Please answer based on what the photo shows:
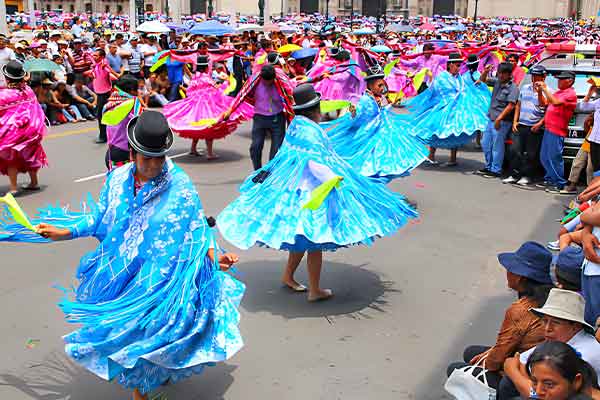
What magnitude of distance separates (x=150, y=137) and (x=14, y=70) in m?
6.11

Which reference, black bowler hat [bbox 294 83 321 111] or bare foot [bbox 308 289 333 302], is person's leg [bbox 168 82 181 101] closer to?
black bowler hat [bbox 294 83 321 111]

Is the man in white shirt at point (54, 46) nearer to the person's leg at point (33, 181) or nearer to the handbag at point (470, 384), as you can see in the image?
the person's leg at point (33, 181)

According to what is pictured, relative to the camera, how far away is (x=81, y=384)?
16.3 feet

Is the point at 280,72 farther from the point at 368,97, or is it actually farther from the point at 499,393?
the point at 499,393

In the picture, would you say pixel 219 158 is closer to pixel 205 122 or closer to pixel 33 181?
pixel 205 122

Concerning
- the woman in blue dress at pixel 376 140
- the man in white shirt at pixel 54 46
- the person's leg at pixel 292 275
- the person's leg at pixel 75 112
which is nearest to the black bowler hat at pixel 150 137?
the person's leg at pixel 292 275

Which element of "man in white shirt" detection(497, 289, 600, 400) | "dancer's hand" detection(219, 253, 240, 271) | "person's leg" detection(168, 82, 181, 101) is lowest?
"person's leg" detection(168, 82, 181, 101)

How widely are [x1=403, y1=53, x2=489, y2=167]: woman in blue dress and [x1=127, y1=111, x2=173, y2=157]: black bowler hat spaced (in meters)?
7.72

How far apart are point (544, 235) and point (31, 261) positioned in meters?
5.77

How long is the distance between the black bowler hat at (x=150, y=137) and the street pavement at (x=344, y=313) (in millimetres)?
1649

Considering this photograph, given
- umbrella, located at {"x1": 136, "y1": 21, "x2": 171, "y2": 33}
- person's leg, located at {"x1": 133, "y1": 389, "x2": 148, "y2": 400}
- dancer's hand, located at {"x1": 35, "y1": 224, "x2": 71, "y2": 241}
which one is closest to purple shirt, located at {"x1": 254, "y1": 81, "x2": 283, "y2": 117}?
Answer: dancer's hand, located at {"x1": 35, "y1": 224, "x2": 71, "y2": 241}

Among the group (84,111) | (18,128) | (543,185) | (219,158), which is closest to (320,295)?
(18,128)

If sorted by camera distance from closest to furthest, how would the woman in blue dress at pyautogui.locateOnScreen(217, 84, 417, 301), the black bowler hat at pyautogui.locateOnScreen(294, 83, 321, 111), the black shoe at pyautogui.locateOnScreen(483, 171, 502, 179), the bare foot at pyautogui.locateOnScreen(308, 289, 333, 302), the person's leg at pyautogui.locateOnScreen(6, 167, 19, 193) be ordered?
the woman in blue dress at pyautogui.locateOnScreen(217, 84, 417, 301), the black bowler hat at pyautogui.locateOnScreen(294, 83, 321, 111), the bare foot at pyautogui.locateOnScreen(308, 289, 333, 302), the person's leg at pyautogui.locateOnScreen(6, 167, 19, 193), the black shoe at pyautogui.locateOnScreen(483, 171, 502, 179)

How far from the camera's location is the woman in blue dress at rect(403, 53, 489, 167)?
1160 centimetres
